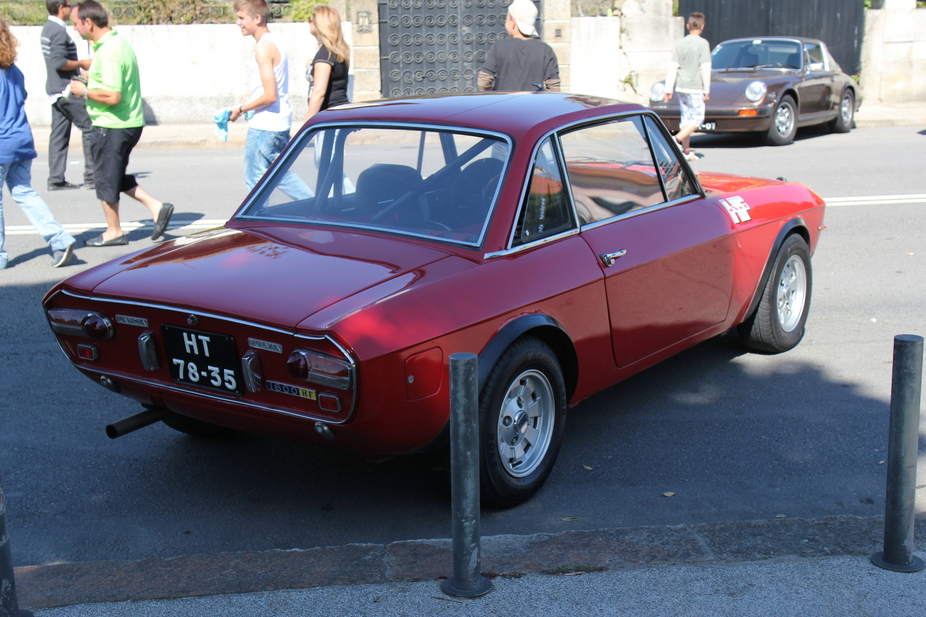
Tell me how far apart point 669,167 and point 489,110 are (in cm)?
111

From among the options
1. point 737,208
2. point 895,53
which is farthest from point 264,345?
point 895,53

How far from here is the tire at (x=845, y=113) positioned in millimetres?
16328

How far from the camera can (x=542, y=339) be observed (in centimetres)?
375

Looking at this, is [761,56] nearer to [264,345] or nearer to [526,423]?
[526,423]

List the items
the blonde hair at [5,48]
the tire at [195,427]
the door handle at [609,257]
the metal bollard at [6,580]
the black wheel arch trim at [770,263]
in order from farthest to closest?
1. the blonde hair at [5,48]
2. the black wheel arch trim at [770,263]
3. the tire at [195,427]
4. the door handle at [609,257]
5. the metal bollard at [6,580]

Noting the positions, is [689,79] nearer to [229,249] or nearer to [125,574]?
[229,249]

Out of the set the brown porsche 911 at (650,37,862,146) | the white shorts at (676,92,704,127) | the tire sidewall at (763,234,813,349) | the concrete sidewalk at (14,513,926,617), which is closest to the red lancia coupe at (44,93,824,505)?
the tire sidewall at (763,234,813,349)

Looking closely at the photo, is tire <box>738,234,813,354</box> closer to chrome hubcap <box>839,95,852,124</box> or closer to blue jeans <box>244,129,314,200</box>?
blue jeans <box>244,129,314,200</box>

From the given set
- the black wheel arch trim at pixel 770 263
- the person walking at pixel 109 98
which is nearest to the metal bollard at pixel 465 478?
the black wheel arch trim at pixel 770 263

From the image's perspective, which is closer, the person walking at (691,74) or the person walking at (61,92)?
the person walking at (61,92)

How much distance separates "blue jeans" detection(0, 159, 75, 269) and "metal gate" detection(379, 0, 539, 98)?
10.5 meters

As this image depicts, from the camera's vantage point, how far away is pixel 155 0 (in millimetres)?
17375

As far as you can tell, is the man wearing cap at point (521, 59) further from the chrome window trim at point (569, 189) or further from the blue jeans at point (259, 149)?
the chrome window trim at point (569, 189)

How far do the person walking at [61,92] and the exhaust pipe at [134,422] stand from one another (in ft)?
25.2
